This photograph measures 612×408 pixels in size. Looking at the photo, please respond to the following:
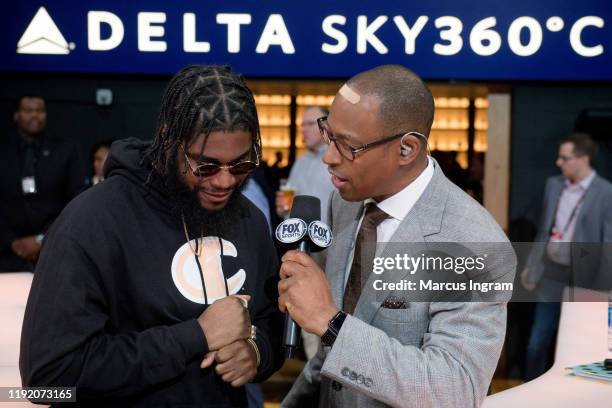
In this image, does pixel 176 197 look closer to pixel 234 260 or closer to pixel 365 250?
pixel 234 260

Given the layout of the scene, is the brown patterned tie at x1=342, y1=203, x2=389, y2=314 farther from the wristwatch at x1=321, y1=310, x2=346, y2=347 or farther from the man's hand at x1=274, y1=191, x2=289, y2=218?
the man's hand at x1=274, y1=191, x2=289, y2=218

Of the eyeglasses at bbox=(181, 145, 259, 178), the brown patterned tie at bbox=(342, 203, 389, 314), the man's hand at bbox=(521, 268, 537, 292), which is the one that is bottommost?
the man's hand at bbox=(521, 268, 537, 292)

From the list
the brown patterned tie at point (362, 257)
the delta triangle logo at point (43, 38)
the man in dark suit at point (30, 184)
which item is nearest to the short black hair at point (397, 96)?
the brown patterned tie at point (362, 257)

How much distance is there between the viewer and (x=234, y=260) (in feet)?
5.59

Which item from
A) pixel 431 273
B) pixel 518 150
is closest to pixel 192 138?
pixel 431 273

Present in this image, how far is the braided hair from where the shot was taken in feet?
5.19

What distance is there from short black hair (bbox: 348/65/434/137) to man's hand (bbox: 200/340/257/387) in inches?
23.0

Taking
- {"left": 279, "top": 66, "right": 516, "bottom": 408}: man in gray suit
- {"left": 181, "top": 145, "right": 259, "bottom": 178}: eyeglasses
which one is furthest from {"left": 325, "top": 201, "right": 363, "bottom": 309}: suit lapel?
{"left": 181, "top": 145, "right": 259, "bottom": 178}: eyeglasses

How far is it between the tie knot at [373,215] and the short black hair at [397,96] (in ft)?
0.66

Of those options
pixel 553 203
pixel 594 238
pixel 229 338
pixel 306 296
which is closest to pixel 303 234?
pixel 306 296

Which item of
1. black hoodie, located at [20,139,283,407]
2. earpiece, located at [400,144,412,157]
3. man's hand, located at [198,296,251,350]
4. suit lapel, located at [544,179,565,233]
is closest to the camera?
black hoodie, located at [20,139,283,407]

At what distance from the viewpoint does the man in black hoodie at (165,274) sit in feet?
4.75

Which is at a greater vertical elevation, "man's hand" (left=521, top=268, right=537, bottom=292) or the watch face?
the watch face

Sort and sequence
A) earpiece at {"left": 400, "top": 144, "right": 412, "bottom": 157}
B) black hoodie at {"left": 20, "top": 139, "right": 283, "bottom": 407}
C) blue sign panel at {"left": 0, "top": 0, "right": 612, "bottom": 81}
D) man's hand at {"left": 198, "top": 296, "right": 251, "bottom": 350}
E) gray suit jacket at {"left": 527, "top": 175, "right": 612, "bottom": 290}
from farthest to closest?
1. blue sign panel at {"left": 0, "top": 0, "right": 612, "bottom": 81}
2. gray suit jacket at {"left": 527, "top": 175, "right": 612, "bottom": 290}
3. earpiece at {"left": 400, "top": 144, "right": 412, "bottom": 157}
4. man's hand at {"left": 198, "top": 296, "right": 251, "bottom": 350}
5. black hoodie at {"left": 20, "top": 139, "right": 283, "bottom": 407}
